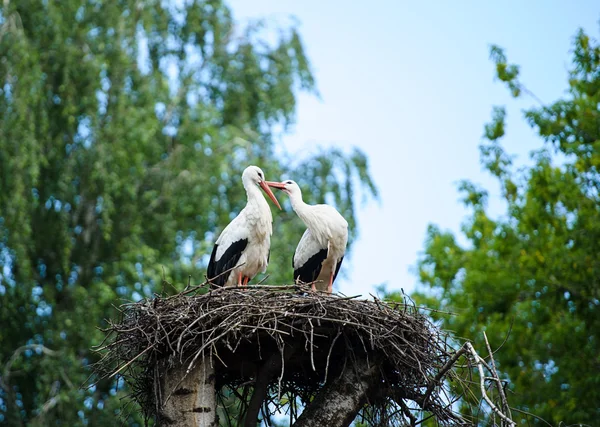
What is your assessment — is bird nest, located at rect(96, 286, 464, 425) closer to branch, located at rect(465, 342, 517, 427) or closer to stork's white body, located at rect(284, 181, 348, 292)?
branch, located at rect(465, 342, 517, 427)

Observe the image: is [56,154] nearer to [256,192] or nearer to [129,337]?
[256,192]

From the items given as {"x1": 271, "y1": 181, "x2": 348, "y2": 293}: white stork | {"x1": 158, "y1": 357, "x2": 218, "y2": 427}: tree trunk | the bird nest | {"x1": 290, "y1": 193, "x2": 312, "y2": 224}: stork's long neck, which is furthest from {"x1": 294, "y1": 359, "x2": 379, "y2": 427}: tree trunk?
{"x1": 290, "y1": 193, "x2": 312, "y2": 224}: stork's long neck

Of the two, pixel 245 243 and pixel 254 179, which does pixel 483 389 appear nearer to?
pixel 245 243

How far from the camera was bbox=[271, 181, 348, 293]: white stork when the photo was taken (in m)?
8.51

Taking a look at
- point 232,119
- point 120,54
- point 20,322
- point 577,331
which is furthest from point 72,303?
point 577,331

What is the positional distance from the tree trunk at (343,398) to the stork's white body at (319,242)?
7.20 feet

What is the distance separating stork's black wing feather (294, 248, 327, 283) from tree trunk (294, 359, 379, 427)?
7.36 feet

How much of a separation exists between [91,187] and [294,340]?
7.91 meters

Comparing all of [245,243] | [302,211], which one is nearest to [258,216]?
[245,243]

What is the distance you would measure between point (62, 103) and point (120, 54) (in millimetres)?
1120

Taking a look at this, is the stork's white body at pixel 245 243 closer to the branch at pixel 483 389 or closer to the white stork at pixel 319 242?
the white stork at pixel 319 242

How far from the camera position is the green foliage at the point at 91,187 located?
498 inches

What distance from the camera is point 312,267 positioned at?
8.62 meters

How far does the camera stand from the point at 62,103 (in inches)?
547
